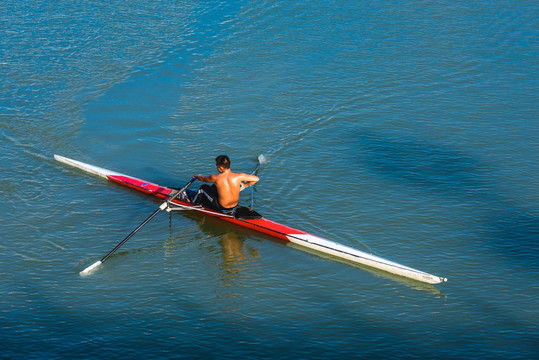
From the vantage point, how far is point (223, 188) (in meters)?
12.1

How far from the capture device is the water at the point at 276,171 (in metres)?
9.90

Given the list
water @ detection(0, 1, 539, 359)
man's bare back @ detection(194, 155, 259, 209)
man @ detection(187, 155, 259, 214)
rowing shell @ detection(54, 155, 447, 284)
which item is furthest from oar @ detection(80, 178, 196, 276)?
man's bare back @ detection(194, 155, 259, 209)

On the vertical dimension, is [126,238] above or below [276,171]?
below

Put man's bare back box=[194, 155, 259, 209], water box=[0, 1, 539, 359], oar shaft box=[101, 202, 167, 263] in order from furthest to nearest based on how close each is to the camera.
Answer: man's bare back box=[194, 155, 259, 209] < oar shaft box=[101, 202, 167, 263] < water box=[0, 1, 539, 359]

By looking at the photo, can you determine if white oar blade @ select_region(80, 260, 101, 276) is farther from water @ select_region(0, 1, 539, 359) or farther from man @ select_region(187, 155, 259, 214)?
man @ select_region(187, 155, 259, 214)

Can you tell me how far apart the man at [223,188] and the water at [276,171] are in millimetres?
475

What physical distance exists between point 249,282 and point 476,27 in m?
14.1

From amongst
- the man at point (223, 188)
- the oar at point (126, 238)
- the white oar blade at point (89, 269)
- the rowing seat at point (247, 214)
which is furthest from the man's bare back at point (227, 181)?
the white oar blade at point (89, 269)

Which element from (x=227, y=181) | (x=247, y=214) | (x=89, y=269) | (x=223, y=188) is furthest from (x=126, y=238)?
(x=247, y=214)

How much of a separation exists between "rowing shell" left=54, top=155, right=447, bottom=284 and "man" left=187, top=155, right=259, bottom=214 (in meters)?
0.14

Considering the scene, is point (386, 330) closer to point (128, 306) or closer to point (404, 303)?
point (404, 303)

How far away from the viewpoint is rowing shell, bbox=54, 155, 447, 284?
10863 mm

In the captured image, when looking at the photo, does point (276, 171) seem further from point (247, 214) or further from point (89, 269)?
point (89, 269)

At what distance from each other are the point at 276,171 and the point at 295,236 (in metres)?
3.03
